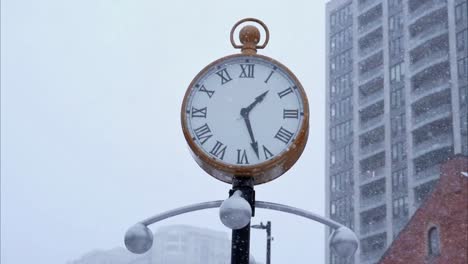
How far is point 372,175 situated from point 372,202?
2397 mm

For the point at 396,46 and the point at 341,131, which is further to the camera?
the point at 341,131

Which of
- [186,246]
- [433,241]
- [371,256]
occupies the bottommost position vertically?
[433,241]

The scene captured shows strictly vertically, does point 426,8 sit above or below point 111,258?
above

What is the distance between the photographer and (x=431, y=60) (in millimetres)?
65625

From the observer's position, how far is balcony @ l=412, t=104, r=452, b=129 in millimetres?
63316

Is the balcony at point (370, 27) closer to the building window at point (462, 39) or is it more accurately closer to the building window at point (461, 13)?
the building window at point (461, 13)

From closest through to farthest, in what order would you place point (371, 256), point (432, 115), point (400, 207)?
1. point (432, 115)
2. point (400, 207)
3. point (371, 256)

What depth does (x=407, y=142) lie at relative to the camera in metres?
66.6

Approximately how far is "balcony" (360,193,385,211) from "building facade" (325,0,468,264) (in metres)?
0.08

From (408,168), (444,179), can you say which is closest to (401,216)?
(408,168)

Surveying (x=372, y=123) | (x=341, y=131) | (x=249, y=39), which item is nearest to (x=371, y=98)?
(x=372, y=123)

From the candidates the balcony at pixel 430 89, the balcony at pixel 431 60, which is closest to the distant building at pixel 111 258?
the balcony at pixel 430 89

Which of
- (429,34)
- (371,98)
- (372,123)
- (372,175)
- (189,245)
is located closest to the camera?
(429,34)

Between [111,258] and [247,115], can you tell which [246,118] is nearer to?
[247,115]
